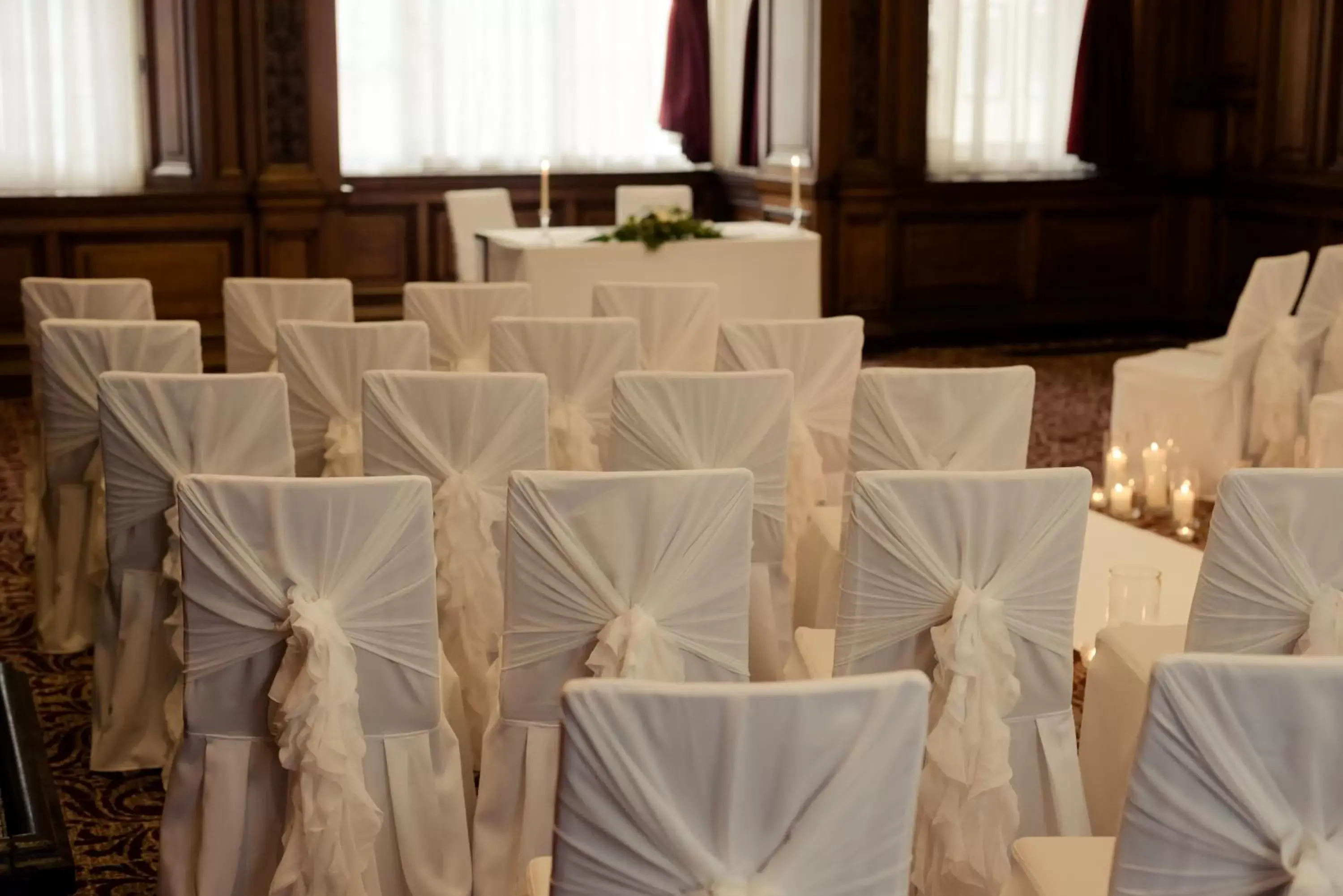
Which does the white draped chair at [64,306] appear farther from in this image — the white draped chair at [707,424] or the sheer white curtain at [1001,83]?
the sheer white curtain at [1001,83]

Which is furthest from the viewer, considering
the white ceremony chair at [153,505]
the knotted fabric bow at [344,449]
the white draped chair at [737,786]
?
the knotted fabric bow at [344,449]

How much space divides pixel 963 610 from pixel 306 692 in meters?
1.09

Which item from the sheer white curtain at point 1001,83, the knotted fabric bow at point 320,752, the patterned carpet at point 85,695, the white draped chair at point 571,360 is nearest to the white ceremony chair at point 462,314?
the white draped chair at point 571,360

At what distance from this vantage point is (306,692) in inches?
110

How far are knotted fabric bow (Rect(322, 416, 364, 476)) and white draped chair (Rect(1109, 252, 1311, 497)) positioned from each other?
3.10 metres

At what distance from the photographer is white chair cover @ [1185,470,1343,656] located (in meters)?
2.88

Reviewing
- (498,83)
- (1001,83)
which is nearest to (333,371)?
(498,83)

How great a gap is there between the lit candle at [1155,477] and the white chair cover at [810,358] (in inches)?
73.5

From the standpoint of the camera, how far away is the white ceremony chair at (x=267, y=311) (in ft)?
18.0

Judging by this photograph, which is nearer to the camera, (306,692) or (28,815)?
(28,815)

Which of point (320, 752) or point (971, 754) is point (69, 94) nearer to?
point (320, 752)

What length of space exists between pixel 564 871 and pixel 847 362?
9.72 ft

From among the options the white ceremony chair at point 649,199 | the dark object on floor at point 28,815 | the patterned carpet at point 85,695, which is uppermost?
the white ceremony chair at point 649,199

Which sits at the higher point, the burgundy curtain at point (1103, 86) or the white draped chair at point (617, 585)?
the burgundy curtain at point (1103, 86)
